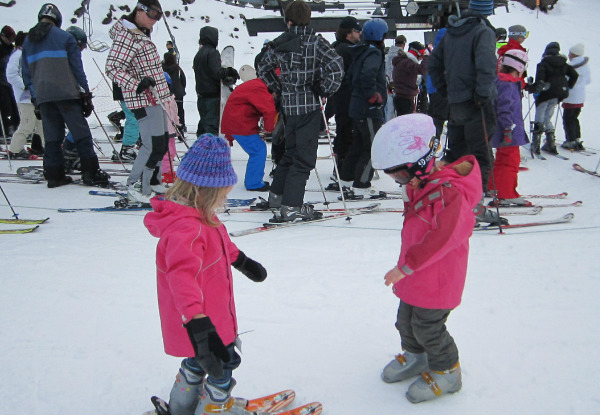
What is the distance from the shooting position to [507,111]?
198 inches

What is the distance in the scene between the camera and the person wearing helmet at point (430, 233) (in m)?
1.96

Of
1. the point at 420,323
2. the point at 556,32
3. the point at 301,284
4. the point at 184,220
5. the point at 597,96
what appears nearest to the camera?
the point at 184,220

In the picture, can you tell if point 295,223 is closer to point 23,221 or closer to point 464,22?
point 464,22

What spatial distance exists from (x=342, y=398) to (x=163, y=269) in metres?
1.07

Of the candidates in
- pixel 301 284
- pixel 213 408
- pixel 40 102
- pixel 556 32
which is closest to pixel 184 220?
pixel 213 408

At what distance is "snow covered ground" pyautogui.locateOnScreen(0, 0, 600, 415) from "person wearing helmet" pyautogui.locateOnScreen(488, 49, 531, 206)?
0.52m

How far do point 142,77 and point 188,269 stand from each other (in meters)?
3.74

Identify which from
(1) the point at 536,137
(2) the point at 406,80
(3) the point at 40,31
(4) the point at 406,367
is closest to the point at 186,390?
(4) the point at 406,367

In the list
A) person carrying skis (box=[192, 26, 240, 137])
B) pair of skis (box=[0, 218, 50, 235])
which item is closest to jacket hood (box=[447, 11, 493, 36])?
person carrying skis (box=[192, 26, 240, 137])

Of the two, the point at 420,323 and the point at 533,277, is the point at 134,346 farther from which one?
the point at 533,277

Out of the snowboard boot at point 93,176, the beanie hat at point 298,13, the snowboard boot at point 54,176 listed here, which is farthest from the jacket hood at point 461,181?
the snowboard boot at point 54,176

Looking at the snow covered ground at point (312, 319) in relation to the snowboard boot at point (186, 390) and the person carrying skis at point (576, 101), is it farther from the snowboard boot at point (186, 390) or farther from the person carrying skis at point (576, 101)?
the person carrying skis at point (576, 101)

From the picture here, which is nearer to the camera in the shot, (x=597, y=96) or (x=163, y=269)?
(x=163, y=269)

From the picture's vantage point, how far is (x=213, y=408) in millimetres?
1896
